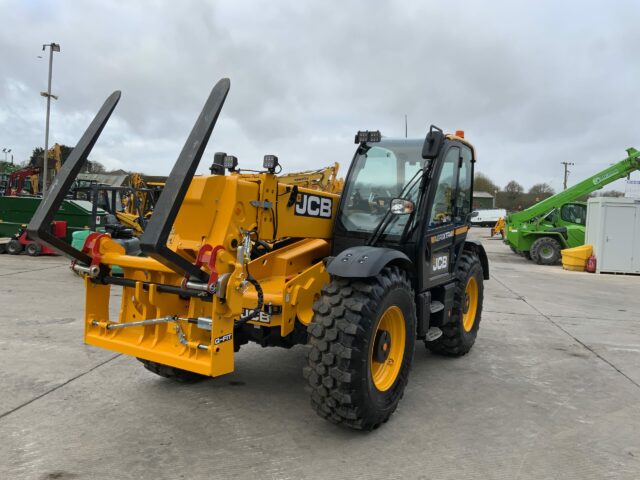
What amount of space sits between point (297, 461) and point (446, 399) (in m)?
1.71

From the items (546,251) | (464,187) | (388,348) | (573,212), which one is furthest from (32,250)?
(573,212)

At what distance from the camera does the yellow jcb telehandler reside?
3152 mm

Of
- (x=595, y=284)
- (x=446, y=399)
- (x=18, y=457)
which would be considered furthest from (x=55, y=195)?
(x=595, y=284)

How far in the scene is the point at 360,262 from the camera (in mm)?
3520

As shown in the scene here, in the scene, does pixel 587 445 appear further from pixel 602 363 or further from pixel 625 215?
pixel 625 215

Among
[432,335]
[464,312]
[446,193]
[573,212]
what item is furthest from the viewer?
[573,212]

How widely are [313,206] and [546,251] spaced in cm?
1591

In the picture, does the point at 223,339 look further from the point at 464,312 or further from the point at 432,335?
the point at 464,312

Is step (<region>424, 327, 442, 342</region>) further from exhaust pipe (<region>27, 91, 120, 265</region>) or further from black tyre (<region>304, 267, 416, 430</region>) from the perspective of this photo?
exhaust pipe (<region>27, 91, 120, 265</region>)

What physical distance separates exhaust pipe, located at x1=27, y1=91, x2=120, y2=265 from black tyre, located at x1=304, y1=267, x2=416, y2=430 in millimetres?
1790

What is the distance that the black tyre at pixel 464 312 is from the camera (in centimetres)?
540

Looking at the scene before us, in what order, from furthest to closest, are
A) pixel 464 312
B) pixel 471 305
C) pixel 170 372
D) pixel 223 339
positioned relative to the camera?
pixel 471 305, pixel 464 312, pixel 170 372, pixel 223 339

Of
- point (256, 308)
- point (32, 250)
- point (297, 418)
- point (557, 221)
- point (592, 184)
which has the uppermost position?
point (592, 184)

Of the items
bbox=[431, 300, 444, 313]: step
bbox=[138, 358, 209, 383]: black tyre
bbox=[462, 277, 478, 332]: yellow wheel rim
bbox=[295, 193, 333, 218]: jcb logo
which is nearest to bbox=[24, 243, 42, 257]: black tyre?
bbox=[138, 358, 209, 383]: black tyre
